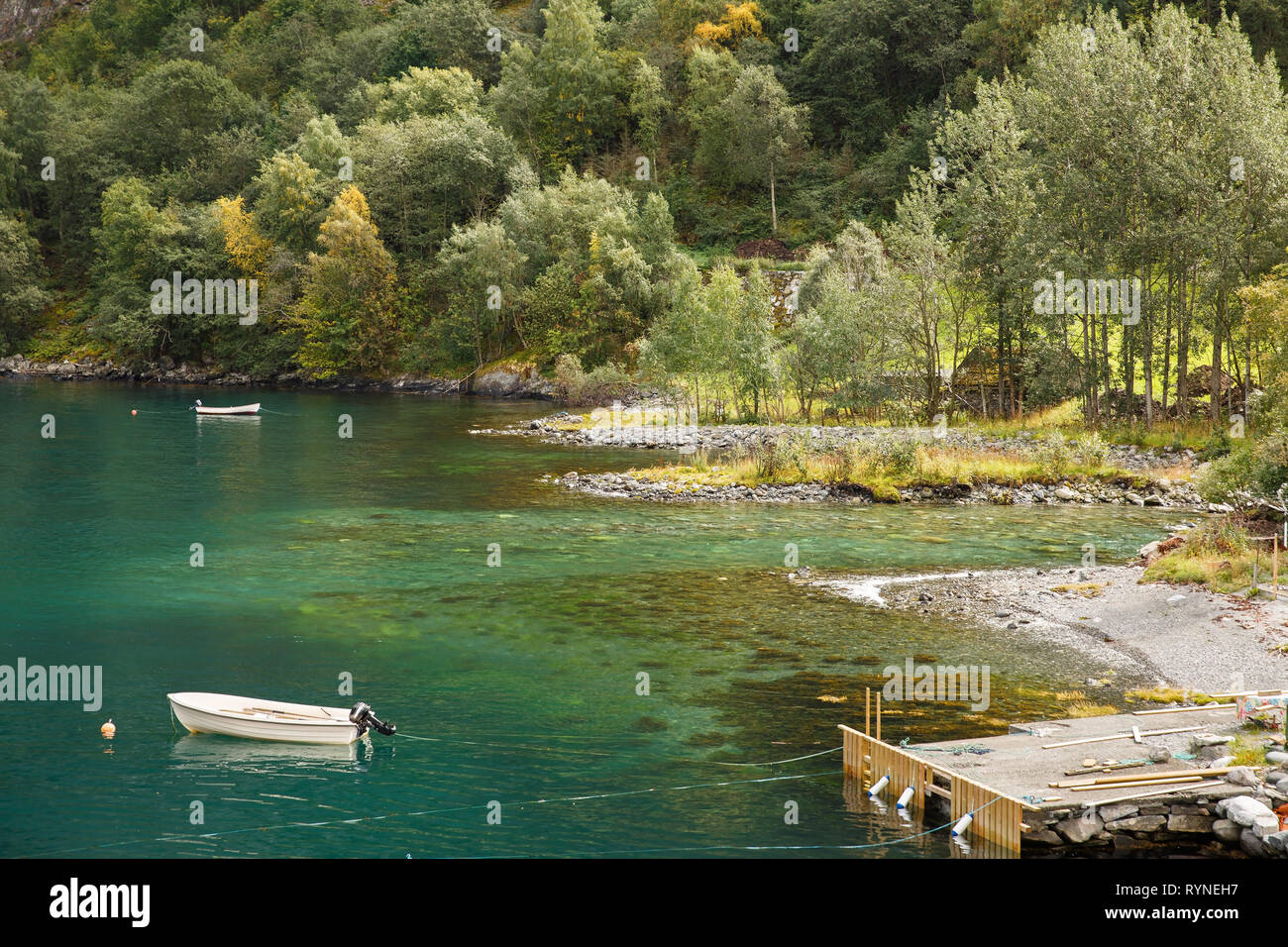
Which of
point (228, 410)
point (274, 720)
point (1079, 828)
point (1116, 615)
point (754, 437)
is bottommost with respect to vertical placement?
point (1079, 828)

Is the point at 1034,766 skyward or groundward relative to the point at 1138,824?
skyward

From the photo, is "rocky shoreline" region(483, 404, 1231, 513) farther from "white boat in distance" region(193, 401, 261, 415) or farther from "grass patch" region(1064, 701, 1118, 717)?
"white boat in distance" region(193, 401, 261, 415)

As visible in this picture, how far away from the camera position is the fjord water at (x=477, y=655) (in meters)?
16.2

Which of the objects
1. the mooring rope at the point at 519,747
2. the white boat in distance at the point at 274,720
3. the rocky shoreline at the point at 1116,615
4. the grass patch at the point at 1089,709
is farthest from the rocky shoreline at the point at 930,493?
the white boat in distance at the point at 274,720

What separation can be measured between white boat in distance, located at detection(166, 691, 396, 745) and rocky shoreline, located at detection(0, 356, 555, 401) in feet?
243

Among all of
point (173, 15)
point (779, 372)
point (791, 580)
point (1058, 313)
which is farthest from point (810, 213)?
point (173, 15)

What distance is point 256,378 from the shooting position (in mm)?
108938

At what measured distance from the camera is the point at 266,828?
15891 mm

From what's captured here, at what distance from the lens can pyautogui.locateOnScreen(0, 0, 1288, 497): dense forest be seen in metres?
48.4

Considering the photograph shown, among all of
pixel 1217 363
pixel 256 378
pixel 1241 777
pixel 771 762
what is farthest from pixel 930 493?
pixel 256 378

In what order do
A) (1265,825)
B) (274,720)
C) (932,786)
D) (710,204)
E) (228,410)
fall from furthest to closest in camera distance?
(710,204), (228,410), (274,720), (932,786), (1265,825)

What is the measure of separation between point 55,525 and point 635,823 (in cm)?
3264

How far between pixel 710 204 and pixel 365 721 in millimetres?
94413

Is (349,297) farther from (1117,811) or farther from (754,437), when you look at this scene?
(1117,811)
